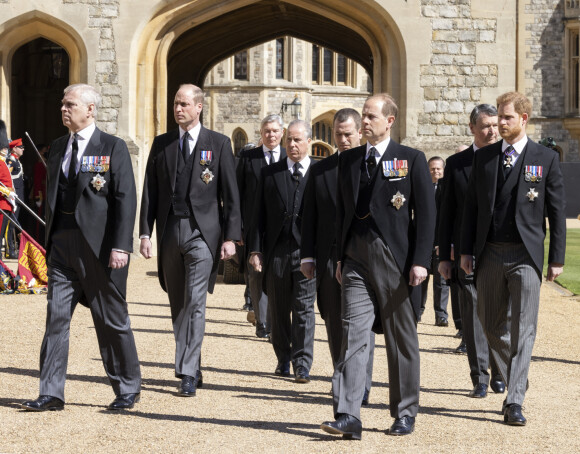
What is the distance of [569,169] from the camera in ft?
98.4

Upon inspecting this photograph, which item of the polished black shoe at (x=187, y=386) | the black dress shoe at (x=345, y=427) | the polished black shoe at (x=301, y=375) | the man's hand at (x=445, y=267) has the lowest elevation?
the polished black shoe at (x=301, y=375)

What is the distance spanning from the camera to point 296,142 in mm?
7059

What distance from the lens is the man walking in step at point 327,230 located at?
5.93 metres

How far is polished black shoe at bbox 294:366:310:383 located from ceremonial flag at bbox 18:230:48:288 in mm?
5496

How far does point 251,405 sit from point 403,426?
108cm

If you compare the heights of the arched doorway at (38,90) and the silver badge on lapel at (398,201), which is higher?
the arched doorway at (38,90)

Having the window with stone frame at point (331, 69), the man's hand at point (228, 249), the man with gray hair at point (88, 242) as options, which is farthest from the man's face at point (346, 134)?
the window with stone frame at point (331, 69)

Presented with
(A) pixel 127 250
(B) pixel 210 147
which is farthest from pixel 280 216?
(A) pixel 127 250

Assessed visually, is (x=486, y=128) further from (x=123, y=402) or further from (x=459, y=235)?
(x=123, y=402)

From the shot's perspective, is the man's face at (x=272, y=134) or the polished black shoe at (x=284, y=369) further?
the man's face at (x=272, y=134)

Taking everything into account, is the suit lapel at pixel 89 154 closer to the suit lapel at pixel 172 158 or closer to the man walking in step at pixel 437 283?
the suit lapel at pixel 172 158

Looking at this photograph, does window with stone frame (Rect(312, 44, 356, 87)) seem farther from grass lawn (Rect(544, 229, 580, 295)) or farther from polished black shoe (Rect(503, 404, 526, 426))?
polished black shoe (Rect(503, 404, 526, 426))

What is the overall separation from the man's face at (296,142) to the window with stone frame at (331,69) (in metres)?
50.7

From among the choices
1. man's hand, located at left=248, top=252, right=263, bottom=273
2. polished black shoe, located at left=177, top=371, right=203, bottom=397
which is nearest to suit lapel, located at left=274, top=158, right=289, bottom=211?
man's hand, located at left=248, top=252, right=263, bottom=273
